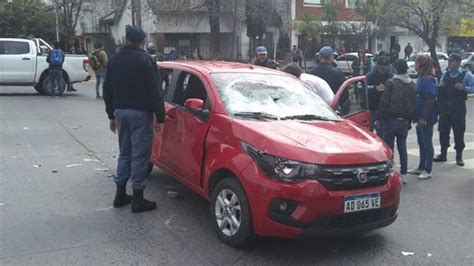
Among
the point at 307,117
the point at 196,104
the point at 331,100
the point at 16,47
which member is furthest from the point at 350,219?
the point at 16,47

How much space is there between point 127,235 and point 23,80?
14138mm

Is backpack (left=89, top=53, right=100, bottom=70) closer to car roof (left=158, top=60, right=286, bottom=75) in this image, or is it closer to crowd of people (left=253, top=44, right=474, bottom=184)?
crowd of people (left=253, top=44, right=474, bottom=184)

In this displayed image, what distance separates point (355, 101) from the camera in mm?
7258

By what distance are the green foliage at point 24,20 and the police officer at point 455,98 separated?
34.3 meters

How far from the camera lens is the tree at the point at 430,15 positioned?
2325 centimetres

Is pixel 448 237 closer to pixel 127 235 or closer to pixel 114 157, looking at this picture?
pixel 127 235

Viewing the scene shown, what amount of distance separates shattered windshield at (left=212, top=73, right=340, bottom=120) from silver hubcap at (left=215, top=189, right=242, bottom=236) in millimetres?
820

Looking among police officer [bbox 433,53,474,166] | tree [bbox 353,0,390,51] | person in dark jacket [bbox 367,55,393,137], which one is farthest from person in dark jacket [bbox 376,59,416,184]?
tree [bbox 353,0,390,51]

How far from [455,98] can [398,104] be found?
2.06 meters

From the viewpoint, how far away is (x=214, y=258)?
4.53 metres

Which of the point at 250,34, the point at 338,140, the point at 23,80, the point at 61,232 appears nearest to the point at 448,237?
the point at 338,140

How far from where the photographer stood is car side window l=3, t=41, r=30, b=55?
17.4 m

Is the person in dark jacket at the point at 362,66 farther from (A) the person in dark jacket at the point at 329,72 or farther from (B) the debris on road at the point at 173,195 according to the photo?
(B) the debris on road at the point at 173,195

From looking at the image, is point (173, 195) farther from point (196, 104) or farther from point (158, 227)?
point (196, 104)
